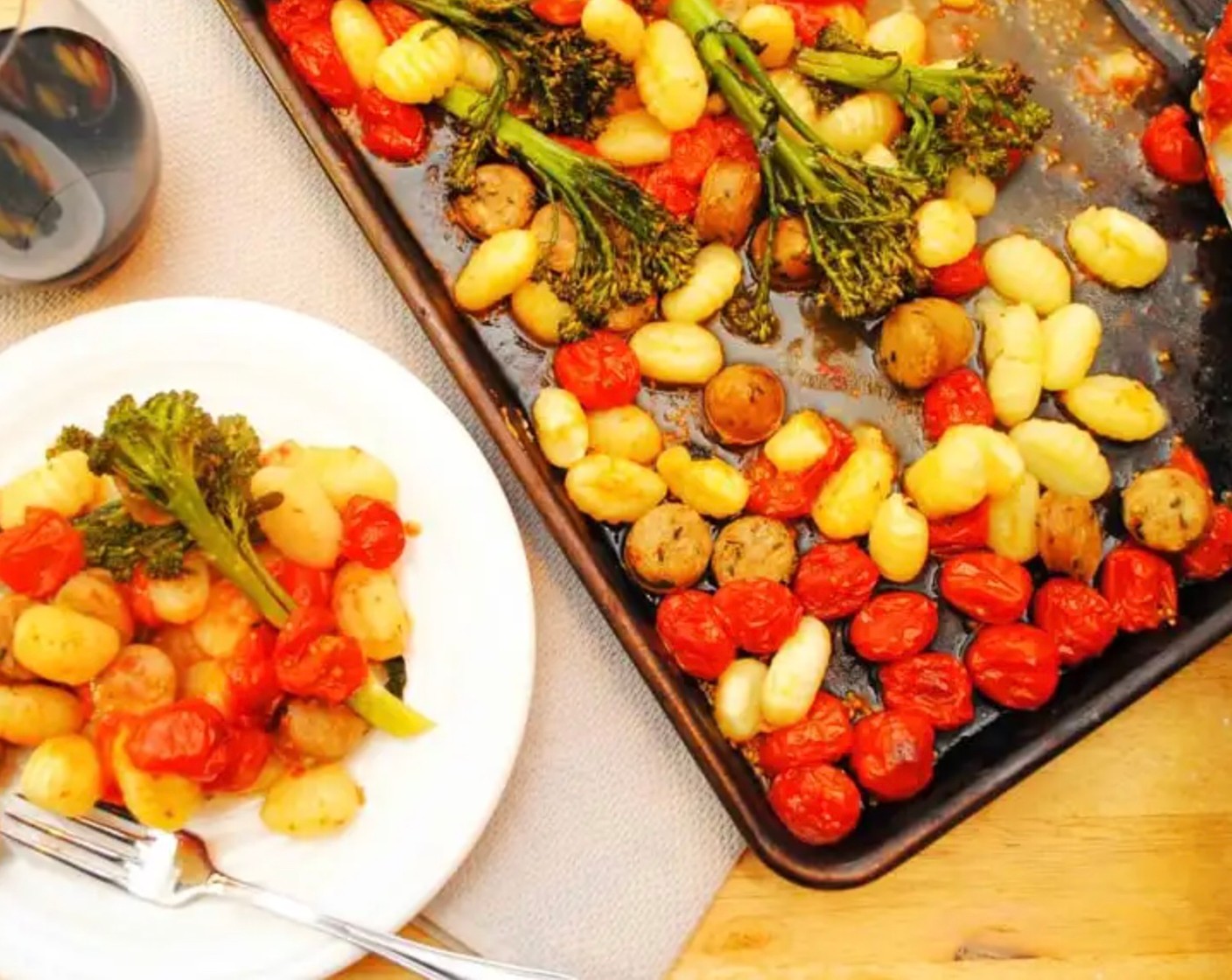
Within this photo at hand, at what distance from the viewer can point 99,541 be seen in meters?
1.72

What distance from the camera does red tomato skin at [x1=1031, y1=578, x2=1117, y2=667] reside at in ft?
6.20

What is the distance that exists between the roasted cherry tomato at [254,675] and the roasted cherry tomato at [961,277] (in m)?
0.94

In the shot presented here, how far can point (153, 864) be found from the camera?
1.72 metres

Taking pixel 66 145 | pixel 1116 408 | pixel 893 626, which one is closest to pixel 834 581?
pixel 893 626

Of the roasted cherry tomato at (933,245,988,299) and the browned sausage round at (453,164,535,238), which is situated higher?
the browned sausage round at (453,164,535,238)

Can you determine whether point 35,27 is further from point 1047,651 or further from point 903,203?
point 1047,651

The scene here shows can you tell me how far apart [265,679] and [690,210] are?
78 centimetres

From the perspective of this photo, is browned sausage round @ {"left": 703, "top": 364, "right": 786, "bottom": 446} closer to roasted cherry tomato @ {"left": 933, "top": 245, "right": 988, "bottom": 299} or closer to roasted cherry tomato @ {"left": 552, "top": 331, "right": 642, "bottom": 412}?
roasted cherry tomato @ {"left": 552, "top": 331, "right": 642, "bottom": 412}

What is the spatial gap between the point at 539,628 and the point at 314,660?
36 centimetres

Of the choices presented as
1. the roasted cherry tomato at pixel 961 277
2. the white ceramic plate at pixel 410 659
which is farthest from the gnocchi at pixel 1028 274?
the white ceramic plate at pixel 410 659

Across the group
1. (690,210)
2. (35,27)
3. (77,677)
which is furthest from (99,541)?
(690,210)

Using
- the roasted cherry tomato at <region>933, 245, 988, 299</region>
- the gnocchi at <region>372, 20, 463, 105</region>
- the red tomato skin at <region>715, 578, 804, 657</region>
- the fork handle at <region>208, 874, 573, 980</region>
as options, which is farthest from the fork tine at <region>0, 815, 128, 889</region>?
the roasted cherry tomato at <region>933, 245, 988, 299</region>

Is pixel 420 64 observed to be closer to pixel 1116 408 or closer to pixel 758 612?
pixel 758 612

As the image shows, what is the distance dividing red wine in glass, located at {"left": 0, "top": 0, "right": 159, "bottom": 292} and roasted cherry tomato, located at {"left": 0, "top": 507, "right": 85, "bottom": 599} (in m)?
0.32
